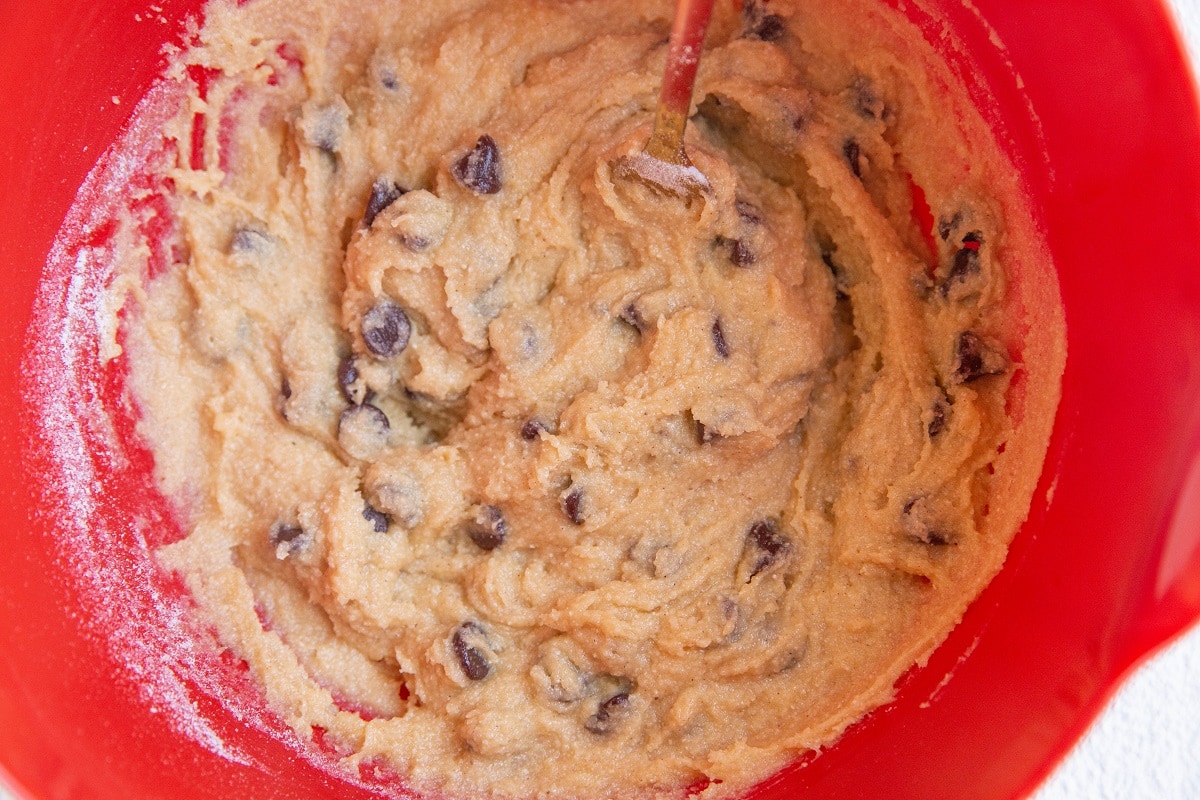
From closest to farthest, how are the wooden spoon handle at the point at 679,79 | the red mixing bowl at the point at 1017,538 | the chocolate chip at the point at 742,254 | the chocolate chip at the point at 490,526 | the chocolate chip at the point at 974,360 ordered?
the red mixing bowl at the point at 1017,538 < the wooden spoon handle at the point at 679,79 < the chocolate chip at the point at 974,360 < the chocolate chip at the point at 742,254 < the chocolate chip at the point at 490,526

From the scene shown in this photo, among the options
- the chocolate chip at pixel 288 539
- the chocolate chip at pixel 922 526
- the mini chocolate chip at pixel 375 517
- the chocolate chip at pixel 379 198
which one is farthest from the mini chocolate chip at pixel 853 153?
the chocolate chip at pixel 288 539

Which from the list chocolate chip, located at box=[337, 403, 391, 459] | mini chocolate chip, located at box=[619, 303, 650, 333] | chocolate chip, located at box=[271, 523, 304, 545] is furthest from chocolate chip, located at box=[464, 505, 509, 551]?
mini chocolate chip, located at box=[619, 303, 650, 333]

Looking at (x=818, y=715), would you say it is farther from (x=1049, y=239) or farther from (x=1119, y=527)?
(x=1049, y=239)

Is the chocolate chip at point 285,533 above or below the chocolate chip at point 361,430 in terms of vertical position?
below

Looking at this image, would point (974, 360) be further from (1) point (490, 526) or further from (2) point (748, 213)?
(1) point (490, 526)

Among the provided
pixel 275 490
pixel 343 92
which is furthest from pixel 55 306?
pixel 343 92

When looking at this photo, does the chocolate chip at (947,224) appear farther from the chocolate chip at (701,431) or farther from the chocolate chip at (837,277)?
the chocolate chip at (701,431)

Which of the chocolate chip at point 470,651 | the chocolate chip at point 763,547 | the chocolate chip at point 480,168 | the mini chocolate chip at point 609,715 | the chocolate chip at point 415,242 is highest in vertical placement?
the chocolate chip at point 480,168

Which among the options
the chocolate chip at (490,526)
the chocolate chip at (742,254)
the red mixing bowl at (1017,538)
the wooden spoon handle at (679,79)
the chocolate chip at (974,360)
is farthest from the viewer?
the chocolate chip at (490,526)
